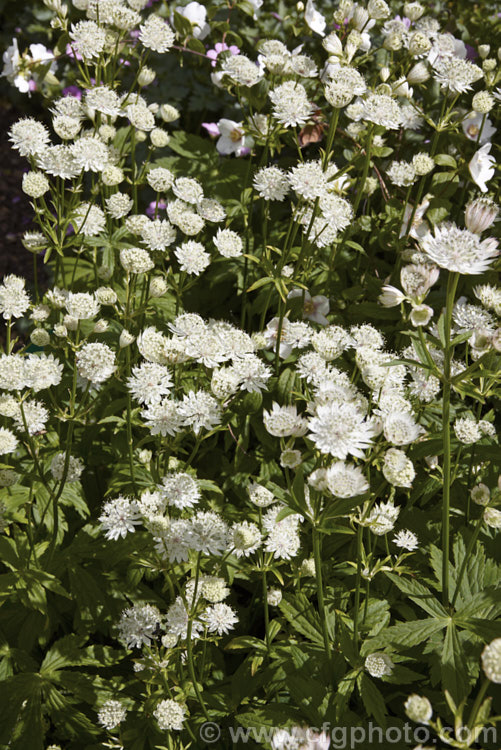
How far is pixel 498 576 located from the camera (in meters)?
2.07

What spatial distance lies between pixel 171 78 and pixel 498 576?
3.41 meters

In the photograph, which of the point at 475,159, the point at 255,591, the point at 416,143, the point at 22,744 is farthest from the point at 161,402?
the point at 416,143

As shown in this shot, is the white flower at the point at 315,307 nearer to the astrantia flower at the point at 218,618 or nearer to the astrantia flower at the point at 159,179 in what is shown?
the astrantia flower at the point at 159,179

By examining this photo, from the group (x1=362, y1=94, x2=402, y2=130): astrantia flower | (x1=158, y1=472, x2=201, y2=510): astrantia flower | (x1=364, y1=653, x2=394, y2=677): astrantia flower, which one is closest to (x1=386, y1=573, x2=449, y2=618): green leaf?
(x1=364, y1=653, x2=394, y2=677): astrantia flower

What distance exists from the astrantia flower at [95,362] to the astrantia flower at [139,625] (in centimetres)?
Answer: 73

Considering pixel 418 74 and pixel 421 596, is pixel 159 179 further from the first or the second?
pixel 421 596

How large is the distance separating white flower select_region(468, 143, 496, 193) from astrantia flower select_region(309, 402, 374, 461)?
5.24 ft

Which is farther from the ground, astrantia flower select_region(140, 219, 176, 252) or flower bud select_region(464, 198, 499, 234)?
flower bud select_region(464, 198, 499, 234)

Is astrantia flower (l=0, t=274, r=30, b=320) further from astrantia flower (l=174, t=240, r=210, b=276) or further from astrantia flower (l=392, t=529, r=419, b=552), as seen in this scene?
astrantia flower (l=392, t=529, r=419, b=552)

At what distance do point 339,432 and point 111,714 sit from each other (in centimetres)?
115

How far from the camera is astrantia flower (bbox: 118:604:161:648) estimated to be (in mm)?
2025

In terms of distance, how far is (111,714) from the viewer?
1.96 meters

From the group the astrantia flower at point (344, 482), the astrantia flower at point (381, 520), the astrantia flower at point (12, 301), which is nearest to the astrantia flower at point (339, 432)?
the astrantia flower at point (344, 482)

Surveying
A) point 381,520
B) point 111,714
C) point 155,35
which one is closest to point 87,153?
point 155,35
